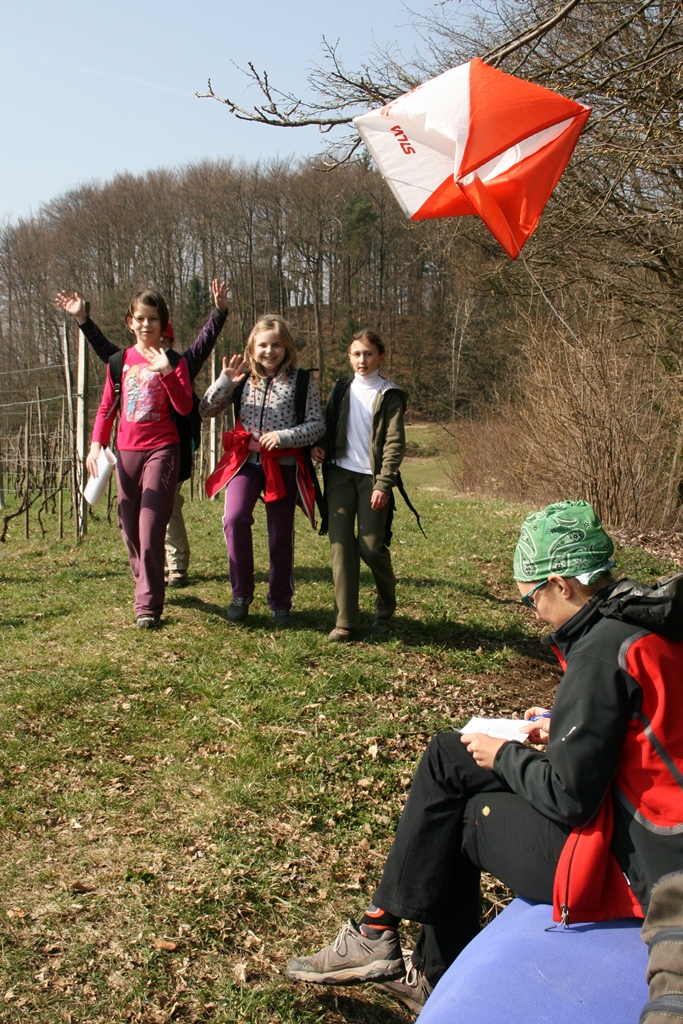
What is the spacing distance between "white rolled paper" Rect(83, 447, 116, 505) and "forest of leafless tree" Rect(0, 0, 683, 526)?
2.45 m

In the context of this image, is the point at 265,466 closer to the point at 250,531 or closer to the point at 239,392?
the point at 250,531

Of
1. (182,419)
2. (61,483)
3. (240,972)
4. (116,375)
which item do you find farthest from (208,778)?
(61,483)

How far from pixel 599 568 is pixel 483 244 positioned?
1427 centimetres

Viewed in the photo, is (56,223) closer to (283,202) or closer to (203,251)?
(203,251)

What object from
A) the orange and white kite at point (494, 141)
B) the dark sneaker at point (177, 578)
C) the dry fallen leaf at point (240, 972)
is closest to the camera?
the dry fallen leaf at point (240, 972)

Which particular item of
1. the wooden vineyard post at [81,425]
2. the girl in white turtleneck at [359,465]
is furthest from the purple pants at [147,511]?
the wooden vineyard post at [81,425]

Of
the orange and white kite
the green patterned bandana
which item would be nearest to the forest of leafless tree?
the orange and white kite

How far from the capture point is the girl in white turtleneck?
5391 mm

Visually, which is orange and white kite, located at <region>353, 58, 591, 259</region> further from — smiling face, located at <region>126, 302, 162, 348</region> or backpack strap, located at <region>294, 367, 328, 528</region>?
smiling face, located at <region>126, 302, 162, 348</region>

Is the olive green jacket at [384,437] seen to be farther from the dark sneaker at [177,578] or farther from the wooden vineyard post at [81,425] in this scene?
the wooden vineyard post at [81,425]

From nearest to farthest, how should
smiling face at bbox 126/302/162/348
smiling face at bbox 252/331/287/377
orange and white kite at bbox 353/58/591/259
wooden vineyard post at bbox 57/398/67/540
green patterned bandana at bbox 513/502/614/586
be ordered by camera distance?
green patterned bandana at bbox 513/502/614/586
orange and white kite at bbox 353/58/591/259
smiling face at bbox 252/331/287/377
smiling face at bbox 126/302/162/348
wooden vineyard post at bbox 57/398/67/540

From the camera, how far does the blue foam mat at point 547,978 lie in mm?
1782

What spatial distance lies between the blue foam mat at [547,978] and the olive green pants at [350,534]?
3379 mm

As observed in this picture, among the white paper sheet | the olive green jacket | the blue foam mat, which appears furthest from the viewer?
the olive green jacket
